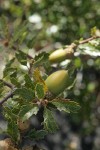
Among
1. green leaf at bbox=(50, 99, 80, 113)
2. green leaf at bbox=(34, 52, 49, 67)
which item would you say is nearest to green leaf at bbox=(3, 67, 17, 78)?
green leaf at bbox=(34, 52, 49, 67)

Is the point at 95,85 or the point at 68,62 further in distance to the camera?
the point at 95,85

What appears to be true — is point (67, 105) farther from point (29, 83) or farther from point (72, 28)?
point (72, 28)

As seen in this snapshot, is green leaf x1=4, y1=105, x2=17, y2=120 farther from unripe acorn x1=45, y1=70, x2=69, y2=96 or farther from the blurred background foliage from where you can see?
the blurred background foliage

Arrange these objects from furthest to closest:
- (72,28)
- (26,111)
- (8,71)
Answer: (72,28) < (8,71) < (26,111)

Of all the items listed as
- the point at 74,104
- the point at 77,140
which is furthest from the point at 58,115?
the point at 74,104

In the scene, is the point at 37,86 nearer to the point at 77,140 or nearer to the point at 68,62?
the point at 68,62

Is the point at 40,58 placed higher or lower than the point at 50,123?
higher

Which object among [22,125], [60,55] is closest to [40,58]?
[60,55]
